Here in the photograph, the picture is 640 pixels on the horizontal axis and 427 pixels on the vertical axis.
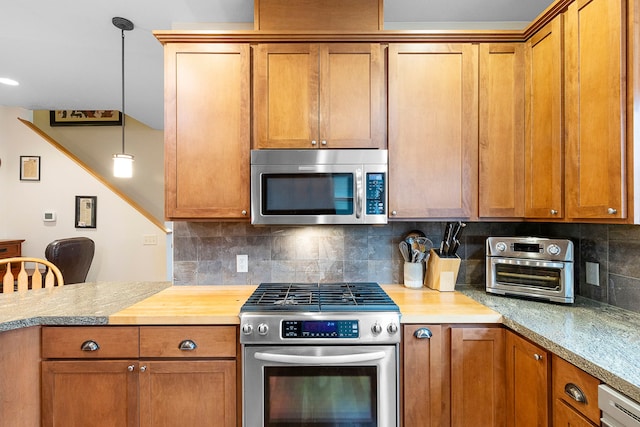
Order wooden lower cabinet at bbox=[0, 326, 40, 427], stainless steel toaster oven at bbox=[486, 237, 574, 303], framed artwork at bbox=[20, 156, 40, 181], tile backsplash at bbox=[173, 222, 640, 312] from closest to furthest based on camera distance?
wooden lower cabinet at bbox=[0, 326, 40, 427] < stainless steel toaster oven at bbox=[486, 237, 574, 303] < tile backsplash at bbox=[173, 222, 640, 312] < framed artwork at bbox=[20, 156, 40, 181]

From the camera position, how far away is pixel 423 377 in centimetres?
151

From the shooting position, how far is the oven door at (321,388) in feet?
4.85

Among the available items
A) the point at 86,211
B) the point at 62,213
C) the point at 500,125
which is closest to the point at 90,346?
the point at 500,125

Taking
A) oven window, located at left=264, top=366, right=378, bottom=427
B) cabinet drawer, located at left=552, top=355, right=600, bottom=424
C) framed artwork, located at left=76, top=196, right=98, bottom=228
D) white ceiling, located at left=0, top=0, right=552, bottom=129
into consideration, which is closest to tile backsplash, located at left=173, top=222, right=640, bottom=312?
oven window, located at left=264, top=366, right=378, bottom=427

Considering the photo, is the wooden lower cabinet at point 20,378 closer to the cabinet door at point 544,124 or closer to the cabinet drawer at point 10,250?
the cabinet door at point 544,124

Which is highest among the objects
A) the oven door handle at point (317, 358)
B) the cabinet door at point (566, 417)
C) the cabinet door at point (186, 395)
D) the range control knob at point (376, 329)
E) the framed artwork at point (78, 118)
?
the framed artwork at point (78, 118)

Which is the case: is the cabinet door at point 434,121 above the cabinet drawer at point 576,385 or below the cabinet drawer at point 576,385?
above

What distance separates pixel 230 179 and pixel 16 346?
1198mm

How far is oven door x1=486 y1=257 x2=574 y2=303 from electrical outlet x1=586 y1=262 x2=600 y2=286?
0.65ft

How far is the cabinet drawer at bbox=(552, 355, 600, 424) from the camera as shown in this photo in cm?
103

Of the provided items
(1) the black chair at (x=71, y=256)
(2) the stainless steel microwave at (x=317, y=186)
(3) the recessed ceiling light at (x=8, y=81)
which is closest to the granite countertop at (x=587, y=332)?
(2) the stainless steel microwave at (x=317, y=186)

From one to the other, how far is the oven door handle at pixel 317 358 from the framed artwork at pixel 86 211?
395 cm

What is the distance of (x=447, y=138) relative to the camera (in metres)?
1.83

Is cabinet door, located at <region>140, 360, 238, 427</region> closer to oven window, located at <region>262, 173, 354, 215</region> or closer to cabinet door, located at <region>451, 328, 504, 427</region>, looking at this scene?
oven window, located at <region>262, 173, 354, 215</region>
